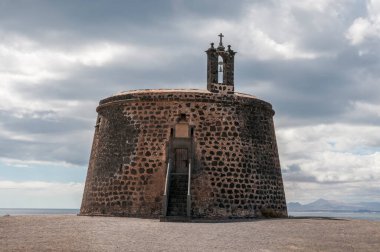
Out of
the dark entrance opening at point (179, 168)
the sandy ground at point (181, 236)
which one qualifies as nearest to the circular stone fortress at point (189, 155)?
the dark entrance opening at point (179, 168)

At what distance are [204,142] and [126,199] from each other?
3.95m

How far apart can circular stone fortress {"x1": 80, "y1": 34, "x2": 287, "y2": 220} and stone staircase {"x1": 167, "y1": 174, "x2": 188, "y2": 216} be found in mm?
40

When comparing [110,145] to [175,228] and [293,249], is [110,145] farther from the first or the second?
[293,249]

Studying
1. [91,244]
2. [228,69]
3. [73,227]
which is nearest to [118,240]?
[91,244]

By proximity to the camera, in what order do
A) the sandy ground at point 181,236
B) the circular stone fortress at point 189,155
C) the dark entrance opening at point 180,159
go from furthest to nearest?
the dark entrance opening at point 180,159, the circular stone fortress at point 189,155, the sandy ground at point 181,236

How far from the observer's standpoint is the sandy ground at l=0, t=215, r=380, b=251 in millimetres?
13781

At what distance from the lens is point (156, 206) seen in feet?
75.1

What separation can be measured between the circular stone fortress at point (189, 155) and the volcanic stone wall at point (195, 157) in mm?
41

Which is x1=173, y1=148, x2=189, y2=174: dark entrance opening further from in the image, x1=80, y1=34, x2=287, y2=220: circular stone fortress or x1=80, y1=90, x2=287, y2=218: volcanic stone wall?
x1=80, y1=90, x2=287, y2=218: volcanic stone wall

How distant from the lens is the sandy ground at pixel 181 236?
45.2 feet

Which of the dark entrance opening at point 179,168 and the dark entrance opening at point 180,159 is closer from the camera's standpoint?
the dark entrance opening at point 179,168

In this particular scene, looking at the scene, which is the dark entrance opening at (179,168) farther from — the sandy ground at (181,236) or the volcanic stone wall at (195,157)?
the sandy ground at (181,236)

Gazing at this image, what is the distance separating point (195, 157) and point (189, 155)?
26cm

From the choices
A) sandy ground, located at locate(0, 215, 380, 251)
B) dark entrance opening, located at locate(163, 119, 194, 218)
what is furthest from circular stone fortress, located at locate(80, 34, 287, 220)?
sandy ground, located at locate(0, 215, 380, 251)
